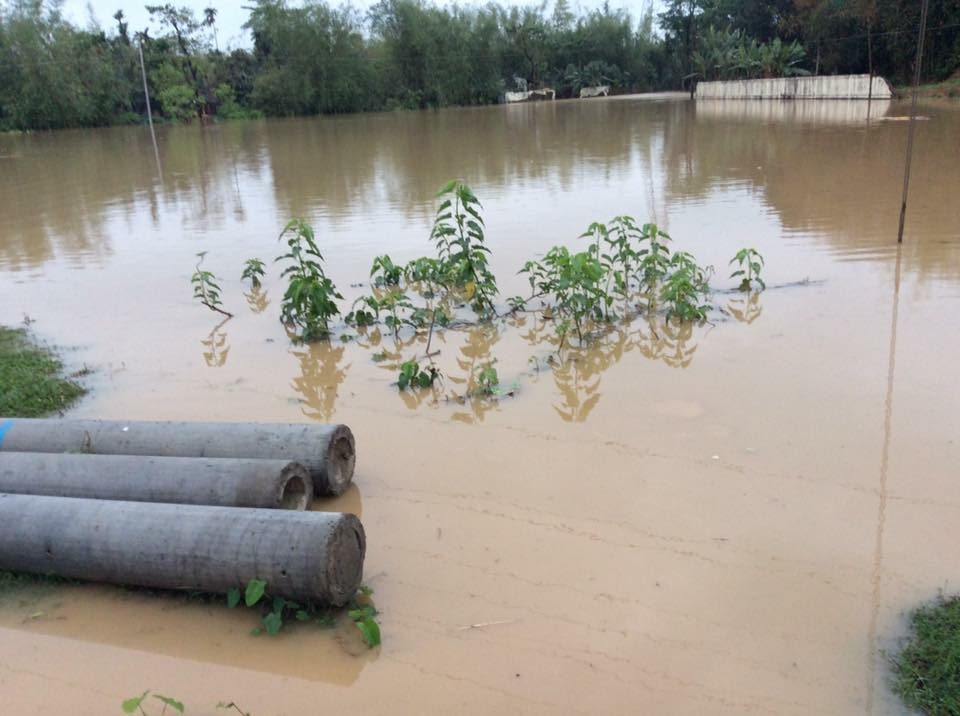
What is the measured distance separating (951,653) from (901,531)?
39.7 inches

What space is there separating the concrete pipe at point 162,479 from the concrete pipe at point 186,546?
0.20m

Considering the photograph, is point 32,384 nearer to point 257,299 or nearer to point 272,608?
point 257,299

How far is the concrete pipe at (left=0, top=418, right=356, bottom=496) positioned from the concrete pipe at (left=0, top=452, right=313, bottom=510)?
0.50 ft

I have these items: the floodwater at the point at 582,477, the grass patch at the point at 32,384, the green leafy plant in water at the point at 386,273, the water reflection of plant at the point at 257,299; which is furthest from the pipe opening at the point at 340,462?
the water reflection of plant at the point at 257,299

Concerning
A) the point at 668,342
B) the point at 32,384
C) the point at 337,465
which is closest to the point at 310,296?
the point at 32,384

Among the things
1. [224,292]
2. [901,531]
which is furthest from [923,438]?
[224,292]

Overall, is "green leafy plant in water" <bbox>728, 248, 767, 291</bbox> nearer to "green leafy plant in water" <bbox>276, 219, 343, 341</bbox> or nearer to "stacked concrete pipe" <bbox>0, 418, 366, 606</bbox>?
"green leafy plant in water" <bbox>276, 219, 343, 341</bbox>

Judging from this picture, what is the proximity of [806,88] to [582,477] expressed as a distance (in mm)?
35197

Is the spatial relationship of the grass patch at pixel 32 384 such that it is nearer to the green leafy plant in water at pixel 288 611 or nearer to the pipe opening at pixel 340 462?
the pipe opening at pixel 340 462

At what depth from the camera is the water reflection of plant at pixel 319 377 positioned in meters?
5.40

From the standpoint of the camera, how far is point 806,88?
3450 centimetres

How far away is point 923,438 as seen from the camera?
4410 millimetres

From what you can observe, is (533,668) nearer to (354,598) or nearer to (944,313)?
(354,598)

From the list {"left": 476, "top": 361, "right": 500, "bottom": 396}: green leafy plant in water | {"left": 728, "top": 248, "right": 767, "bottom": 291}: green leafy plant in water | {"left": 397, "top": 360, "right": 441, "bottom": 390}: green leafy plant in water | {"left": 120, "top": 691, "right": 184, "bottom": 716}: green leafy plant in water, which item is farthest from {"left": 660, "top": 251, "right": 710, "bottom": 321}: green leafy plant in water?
{"left": 120, "top": 691, "right": 184, "bottom": 716}: green leafy plant in water
